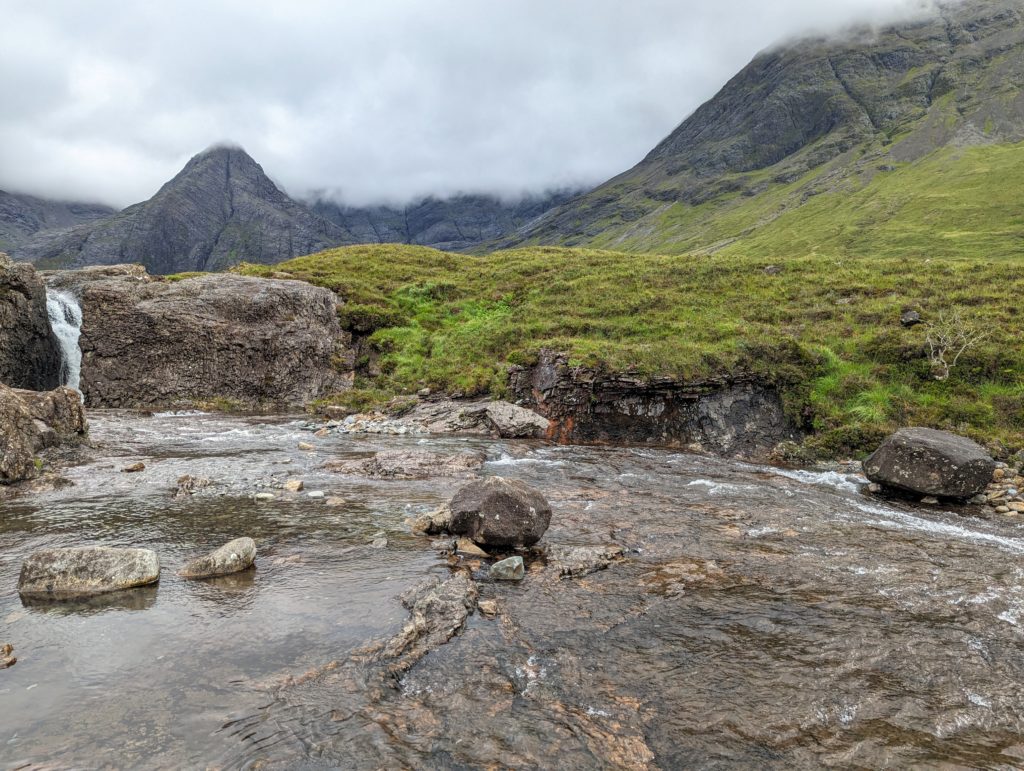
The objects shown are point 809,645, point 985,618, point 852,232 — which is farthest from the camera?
point 852,232

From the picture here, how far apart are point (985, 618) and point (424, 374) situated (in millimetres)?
32590

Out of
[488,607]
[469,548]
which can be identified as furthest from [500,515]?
[488,607]

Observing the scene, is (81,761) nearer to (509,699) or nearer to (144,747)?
(144,747)

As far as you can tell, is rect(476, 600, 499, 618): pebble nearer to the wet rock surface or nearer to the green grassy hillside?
the wet rock surface

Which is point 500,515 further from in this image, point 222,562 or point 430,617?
point 222,562

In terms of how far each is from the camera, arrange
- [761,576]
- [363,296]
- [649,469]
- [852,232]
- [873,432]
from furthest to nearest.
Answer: [852,232]
[363,296]
[873,432]
[649,469]
[761,576]

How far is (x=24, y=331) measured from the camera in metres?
34.5

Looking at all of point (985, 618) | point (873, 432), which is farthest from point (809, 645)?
point (873, 432)

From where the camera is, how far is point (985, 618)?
7.71m

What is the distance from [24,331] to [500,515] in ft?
134

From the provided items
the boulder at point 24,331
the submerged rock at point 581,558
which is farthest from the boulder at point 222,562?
the boulder at point 24,331

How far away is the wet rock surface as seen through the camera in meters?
24.3

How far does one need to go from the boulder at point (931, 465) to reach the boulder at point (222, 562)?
18.0 meters

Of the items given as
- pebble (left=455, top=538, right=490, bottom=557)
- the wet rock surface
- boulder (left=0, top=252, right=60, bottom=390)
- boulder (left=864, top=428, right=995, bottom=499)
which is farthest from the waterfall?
boulder (left=864, top=428, right=995, bottom=499)
